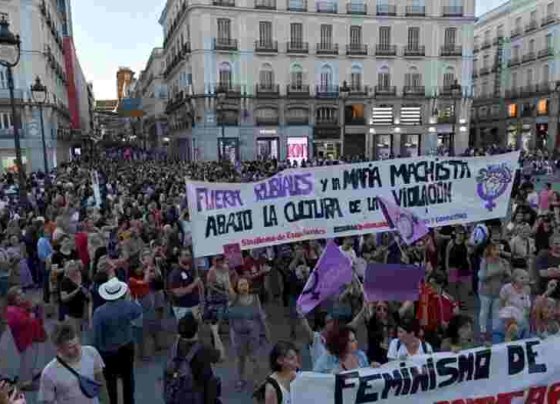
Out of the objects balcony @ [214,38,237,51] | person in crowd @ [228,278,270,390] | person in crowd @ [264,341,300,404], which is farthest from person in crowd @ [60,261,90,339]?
balcony @ [214,38,237,51]

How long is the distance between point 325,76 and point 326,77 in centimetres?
12

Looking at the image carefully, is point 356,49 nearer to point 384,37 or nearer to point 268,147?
point 384,37

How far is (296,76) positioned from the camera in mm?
40844

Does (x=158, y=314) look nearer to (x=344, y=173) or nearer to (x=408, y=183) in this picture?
(x=344, y=173)

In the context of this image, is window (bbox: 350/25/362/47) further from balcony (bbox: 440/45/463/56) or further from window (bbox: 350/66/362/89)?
balcony (bbox: 440/45/463/56)

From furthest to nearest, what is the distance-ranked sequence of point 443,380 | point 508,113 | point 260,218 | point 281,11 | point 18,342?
point 508,113 < point 281,11 < point 260,218 < point 18,342 < point 443,380

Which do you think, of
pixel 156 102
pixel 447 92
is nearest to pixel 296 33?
pixel 447 92

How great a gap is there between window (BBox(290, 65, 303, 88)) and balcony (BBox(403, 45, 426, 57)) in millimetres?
9234

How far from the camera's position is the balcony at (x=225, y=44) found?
38219 mm

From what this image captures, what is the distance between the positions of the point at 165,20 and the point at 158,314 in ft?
176

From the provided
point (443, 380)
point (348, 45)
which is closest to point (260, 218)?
point (443, 380)

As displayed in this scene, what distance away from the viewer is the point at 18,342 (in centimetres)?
518

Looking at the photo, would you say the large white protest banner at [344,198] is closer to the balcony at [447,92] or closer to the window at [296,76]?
the window at [296,76]

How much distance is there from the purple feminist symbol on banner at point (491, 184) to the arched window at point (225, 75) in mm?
33899
